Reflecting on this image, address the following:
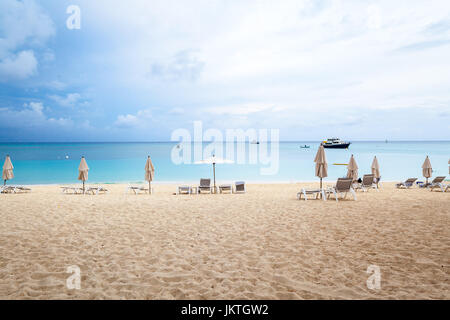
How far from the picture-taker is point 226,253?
453 cm

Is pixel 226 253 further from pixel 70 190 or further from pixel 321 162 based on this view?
pixel 70 190

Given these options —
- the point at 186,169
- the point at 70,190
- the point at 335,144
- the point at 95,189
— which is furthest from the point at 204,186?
the point at 335,144

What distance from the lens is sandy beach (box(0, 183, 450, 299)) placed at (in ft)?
11.0

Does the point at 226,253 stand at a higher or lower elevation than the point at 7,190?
lower

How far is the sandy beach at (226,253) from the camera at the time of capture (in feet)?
11.0

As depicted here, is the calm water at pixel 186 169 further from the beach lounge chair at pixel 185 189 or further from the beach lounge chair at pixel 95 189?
the beach lounge chair at pixel 185 189

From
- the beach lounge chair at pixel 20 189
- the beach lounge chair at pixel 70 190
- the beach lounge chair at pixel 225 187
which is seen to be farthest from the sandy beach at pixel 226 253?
the beach lounge chair at pixel 20 189

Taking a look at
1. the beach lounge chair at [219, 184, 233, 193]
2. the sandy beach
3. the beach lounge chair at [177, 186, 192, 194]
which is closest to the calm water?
the beach lounge chair at [219, 184, 233, 193]
